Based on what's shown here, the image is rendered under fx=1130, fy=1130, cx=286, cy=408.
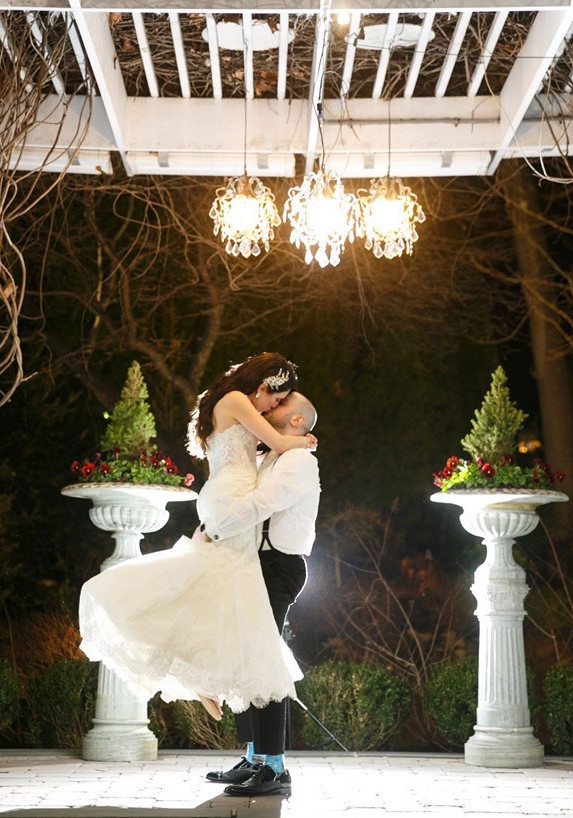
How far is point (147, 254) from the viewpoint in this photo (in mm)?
8789

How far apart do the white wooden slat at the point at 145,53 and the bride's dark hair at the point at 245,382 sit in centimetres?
171

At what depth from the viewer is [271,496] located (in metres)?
4.73

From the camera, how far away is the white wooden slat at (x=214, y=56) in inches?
213

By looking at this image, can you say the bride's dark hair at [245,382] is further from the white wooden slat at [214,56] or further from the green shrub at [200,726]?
the green shrub at [200,726]

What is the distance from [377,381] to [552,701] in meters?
2.83

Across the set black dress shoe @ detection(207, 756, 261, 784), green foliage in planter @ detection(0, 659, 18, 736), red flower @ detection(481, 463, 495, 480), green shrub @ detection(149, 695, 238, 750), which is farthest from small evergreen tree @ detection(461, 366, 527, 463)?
green foliage in planter @ detection(0, 659, 18, 736)

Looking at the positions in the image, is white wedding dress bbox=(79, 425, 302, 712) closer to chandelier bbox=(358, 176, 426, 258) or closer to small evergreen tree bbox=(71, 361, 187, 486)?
small evergreen tree bbox=(71, 361, 187, 486)

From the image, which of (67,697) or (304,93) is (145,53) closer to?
(304,93)

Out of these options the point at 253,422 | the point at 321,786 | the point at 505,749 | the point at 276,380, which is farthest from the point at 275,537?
the point at 505,749

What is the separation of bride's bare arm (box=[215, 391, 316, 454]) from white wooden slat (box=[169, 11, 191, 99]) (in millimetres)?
1688

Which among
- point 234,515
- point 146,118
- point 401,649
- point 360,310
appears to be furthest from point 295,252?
point 234,515

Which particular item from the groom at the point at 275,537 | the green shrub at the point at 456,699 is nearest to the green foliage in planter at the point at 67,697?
the green shrub at the point at 456,699

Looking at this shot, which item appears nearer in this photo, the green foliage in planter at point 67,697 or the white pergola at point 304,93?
the white pergola at point 304,93

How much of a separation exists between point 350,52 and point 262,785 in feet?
11.5
